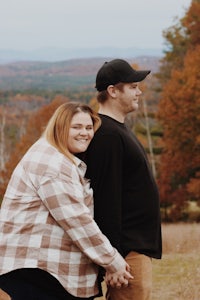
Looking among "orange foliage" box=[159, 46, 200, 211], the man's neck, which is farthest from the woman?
"orange foliage" box=[159, 46, 200, 211]

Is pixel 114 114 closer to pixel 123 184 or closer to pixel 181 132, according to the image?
pixel 123 184

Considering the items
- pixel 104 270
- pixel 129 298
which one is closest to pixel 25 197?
pixel 104 270

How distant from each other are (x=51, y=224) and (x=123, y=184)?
21.2 inches

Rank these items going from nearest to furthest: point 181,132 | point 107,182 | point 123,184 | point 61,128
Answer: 1. point 61,128
2. point 107,182
3. point 123,184
4. point 181,132

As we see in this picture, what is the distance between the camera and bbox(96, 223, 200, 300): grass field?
6.27m

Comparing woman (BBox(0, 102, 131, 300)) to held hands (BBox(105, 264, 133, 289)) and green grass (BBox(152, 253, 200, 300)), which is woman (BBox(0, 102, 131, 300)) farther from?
green grass (BBox(152, 253, 200, 300))

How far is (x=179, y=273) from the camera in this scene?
25.3 feet

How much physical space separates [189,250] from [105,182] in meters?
6.22

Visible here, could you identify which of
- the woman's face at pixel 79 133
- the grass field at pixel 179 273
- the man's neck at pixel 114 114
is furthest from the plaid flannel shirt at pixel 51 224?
the grass field at pixel 179 273

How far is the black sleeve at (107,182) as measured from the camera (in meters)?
3.82

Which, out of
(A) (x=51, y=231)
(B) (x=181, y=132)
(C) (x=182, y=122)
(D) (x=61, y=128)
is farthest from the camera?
(B) (x=181, y=132)

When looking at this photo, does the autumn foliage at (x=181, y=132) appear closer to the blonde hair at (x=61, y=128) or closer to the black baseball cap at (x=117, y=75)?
the black baseball cap at (x=117, y=75)

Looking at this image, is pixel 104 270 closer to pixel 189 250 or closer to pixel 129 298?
pixel 129 298

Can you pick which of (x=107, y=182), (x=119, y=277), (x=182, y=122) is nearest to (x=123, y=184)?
(x=107, y=182)
